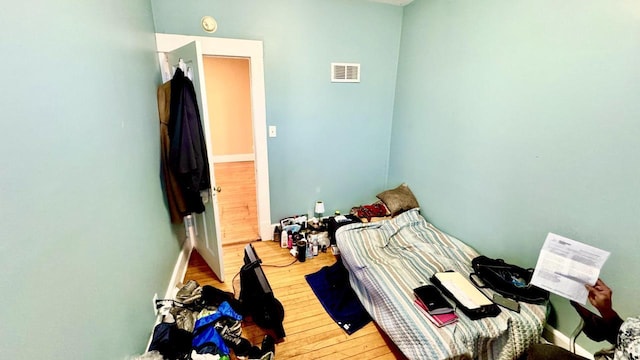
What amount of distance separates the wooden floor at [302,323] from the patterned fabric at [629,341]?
3.51 ft

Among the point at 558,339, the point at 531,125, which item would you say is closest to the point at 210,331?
the point at 558,339

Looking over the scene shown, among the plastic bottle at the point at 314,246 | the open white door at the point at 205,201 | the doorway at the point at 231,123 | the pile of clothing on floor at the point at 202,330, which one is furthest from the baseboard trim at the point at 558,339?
the doorway at the point at 231,123

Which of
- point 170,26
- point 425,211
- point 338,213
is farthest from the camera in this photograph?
point 338,213

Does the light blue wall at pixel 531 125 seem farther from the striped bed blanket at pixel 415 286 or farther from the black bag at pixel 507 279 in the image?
the striped bed blanket at pixel 415 286

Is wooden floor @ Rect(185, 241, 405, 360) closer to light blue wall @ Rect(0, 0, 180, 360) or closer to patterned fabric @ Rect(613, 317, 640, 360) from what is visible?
light blue wall @ Rect(0, 0, 180, 360)

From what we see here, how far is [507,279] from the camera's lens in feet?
5.91

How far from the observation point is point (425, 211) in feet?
9.27

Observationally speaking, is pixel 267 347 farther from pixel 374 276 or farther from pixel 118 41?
pixel 118 41

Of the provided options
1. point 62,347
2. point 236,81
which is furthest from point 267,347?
point 236,81

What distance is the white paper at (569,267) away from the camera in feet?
4.04

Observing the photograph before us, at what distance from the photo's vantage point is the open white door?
6.45 feet

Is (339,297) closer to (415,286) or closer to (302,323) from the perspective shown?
(302,323)

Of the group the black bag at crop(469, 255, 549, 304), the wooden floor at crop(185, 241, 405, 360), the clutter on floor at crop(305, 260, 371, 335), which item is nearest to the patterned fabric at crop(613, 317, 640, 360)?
the black bag at crop(469, 255, 549, 304)

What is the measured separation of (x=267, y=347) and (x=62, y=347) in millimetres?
1069
